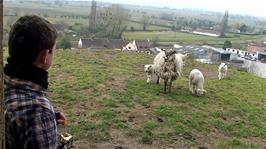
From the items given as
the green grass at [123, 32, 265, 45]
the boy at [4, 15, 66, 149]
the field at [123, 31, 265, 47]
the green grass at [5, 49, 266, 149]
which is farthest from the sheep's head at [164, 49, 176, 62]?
the field at [123, 31, 265, 47]

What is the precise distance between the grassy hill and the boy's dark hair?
5934 millimetres

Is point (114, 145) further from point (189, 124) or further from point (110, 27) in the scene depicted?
point (110, 27)

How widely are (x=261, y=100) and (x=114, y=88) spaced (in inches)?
239

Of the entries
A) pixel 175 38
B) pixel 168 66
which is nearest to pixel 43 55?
pixel 168 66

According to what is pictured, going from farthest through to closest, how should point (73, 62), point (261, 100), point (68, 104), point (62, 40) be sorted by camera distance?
point (62, 40), point (73, 62), point (261, 100), point (68, 104)

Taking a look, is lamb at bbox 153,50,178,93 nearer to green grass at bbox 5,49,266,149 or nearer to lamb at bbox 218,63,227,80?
green grass at bbox 5,49,266,149

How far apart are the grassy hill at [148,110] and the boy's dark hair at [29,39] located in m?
5.93

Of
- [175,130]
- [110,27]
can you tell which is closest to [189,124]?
[175,130]

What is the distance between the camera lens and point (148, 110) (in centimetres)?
1139

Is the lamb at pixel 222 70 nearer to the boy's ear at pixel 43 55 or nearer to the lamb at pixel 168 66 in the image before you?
the lamb at pixel 168 66

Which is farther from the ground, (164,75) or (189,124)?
(164,75)

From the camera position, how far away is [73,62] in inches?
728

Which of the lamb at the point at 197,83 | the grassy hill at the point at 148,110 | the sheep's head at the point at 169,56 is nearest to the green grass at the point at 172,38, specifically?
the grassy hill at the point at 148,110

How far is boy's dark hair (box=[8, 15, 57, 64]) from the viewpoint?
9.15 feet
